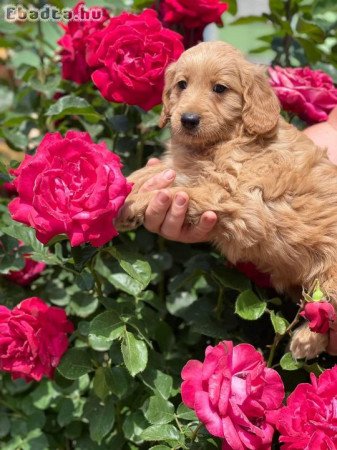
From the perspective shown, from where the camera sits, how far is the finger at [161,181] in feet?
5.48

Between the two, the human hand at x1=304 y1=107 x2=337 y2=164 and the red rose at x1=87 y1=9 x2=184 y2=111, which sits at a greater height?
the red rose at x1=87 y1=9 x2=184 y2=111

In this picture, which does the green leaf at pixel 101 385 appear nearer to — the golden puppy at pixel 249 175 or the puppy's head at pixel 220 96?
the golden puppy at pixel 249 175

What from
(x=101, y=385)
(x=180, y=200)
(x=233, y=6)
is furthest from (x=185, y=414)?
(x=233, y=6)

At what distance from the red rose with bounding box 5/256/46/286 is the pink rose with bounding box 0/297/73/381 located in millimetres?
381

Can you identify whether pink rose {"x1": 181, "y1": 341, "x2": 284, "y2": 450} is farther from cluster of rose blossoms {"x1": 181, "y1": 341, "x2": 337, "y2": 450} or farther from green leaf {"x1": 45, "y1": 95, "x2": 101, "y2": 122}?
green leaf {"x1": 45, "y1": 95, "x2": 101, "y2": 122}

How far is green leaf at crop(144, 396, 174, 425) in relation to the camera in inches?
62.7

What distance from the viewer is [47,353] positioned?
1752 mm

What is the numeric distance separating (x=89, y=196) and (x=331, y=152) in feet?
3.48

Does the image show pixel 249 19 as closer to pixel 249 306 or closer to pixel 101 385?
pixel 249 306

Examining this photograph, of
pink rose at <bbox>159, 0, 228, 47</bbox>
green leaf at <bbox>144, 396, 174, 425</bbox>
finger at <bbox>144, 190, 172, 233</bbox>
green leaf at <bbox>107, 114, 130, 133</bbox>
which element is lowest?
green leaf at <bbox>144, 396, 174, 425</bbox>

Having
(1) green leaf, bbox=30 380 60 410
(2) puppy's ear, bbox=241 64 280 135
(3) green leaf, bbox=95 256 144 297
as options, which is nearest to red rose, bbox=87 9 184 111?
(2) puppy's ear, bbox=241 64 280 135

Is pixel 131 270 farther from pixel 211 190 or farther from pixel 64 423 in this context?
pixel 64 423

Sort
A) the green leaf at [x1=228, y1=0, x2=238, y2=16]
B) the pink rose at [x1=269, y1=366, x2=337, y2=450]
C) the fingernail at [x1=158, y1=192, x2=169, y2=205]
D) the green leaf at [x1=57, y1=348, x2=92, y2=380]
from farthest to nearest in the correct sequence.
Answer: the green leaf at [x1=228, y1=0, x2=238, y2=16] < the green leaf at [x1=57, y1=348, x2=92, y2=380] < the fingernail at [x1=158, y1=192, x2=169, y2=205] < the pink rose at [x1=269, y1=366, x2=337, y2=450]

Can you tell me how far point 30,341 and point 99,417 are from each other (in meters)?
0.34
